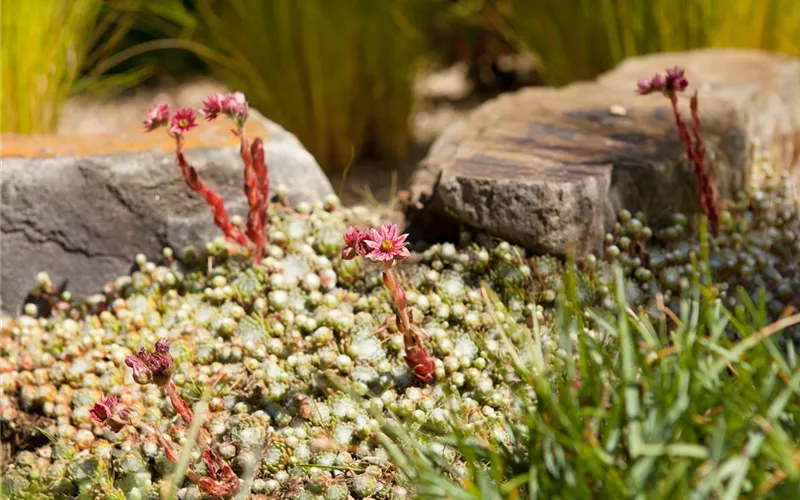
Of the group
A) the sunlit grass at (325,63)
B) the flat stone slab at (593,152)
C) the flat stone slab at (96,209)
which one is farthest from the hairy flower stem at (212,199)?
the sunlit grass at (325,63)

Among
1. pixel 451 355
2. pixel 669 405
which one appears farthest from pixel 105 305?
pixel 669 405

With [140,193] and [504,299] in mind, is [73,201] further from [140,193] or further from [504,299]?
[504,299]

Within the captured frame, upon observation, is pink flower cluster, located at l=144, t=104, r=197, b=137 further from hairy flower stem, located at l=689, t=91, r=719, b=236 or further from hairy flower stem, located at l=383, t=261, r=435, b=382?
hairy flower stem, located at l=689, t=91, r=719, b=236

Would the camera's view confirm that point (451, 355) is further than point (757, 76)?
No

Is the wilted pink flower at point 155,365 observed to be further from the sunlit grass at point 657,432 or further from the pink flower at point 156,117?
the pink flower at point 156,117

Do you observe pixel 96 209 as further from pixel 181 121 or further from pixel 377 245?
pixel 377 245
